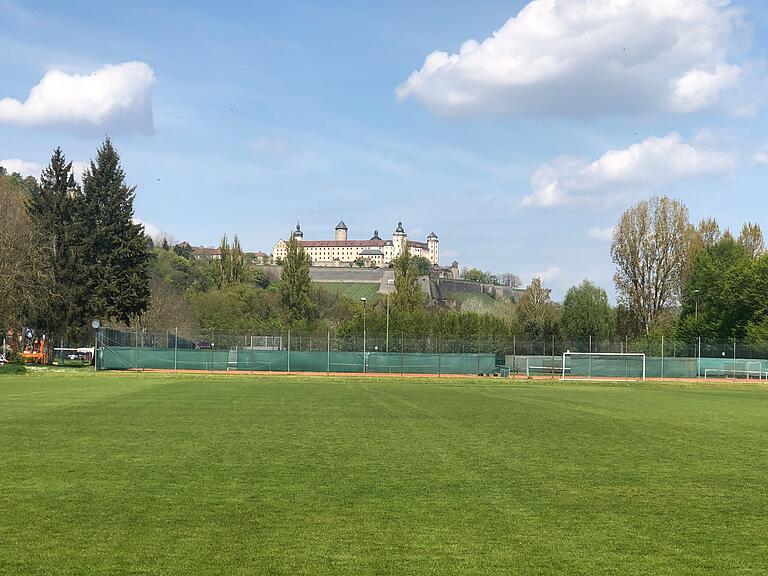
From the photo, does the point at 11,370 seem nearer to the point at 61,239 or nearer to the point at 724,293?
the point at 61,239

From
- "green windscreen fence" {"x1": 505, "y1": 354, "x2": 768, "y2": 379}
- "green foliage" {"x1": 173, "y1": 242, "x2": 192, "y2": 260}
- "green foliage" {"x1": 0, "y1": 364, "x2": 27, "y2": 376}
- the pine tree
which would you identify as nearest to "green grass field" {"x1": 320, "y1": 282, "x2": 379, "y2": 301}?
"green foliage" {"x1": 173, "y1": 242, "x2": 192, "y2": 260}

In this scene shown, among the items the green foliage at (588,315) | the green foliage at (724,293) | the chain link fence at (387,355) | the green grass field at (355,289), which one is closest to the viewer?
the chain link fence at (387,355)

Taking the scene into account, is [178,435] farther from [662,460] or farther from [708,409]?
[708,409]

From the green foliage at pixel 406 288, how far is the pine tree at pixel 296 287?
1177 centimetres

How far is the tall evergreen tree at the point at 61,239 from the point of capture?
6234 centimetres

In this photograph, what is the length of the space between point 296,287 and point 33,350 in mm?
35389

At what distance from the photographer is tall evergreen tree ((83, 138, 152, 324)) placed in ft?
210

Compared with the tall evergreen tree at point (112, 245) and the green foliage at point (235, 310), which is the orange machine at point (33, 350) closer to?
the tall evergreen tree at point (112, 245)

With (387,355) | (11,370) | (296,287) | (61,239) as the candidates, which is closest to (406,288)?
(296,287)

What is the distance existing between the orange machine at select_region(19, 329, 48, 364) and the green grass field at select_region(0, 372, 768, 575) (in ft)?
131

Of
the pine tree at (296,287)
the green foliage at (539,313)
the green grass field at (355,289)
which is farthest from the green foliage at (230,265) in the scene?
the green grass field at (355,289)

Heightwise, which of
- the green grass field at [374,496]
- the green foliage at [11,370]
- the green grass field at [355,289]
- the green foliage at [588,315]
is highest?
the green grass field at [355,289]

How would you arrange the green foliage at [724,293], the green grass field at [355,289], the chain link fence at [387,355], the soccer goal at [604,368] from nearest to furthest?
the chain link fence at [387,355], the soccer goal at [604,368], the green foliage at [724,293], the green grass field at [355,289]

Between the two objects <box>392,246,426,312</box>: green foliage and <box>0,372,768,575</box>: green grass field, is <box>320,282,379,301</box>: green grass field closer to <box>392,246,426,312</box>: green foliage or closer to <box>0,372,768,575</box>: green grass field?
<box>392,246,426,312</box>: green foliage
